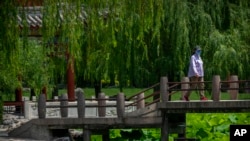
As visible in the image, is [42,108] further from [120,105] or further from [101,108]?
[120,105]

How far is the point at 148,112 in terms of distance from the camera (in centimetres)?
1661

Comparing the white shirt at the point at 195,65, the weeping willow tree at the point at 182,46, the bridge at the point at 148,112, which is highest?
the weeping willow tree at the point at 182,46

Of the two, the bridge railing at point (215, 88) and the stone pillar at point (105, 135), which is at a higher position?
the bridge railing at point (215, 88)

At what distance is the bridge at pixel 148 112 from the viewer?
15430mm

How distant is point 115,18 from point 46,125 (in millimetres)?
4384

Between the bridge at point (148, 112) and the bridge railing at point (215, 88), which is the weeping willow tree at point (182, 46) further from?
the bridge railing at point (215, 88)

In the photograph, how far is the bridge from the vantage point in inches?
607

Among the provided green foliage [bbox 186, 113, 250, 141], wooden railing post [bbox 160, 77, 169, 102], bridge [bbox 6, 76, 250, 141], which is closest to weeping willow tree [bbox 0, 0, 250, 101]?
green foliage [bbox 186, 113, 250, 141]

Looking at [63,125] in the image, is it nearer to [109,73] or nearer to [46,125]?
[46,125]

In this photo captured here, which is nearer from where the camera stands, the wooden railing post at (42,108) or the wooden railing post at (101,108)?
the wooden railing post at (101,108)

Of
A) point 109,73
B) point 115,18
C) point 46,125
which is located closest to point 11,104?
point 109,73

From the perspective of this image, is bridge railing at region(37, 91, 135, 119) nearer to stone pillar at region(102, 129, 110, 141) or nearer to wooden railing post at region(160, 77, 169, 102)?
wooden railing post at region(160, 77, 169, 102)

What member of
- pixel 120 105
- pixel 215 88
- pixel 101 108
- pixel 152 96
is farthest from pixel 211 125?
pixel 215 88

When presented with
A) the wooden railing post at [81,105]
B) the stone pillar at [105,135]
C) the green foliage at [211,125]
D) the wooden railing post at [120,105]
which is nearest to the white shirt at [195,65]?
the wooden railing post at [120,105]
